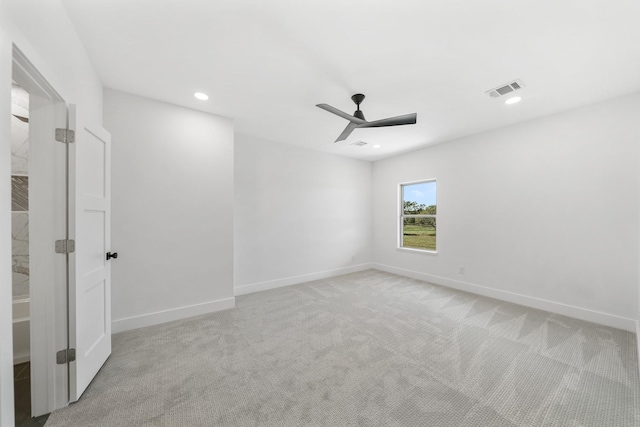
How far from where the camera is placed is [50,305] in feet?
5.20

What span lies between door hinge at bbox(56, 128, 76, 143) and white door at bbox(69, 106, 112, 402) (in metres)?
0.02

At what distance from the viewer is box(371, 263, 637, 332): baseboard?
9.06 ft

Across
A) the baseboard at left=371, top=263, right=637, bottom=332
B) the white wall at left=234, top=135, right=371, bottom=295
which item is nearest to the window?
the baseboard at left=371, top=263, right=637, bottom=332

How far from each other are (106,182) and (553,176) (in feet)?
17.0

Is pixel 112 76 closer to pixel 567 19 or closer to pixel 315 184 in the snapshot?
pixel 315 184

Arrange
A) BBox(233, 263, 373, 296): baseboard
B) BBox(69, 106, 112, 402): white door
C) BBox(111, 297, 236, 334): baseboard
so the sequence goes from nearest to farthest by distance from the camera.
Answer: BBox(69, 106, 112, 402): white door → BBox(111, 297, 236, 334): baseboard → BBox(233, 263, 373, 296): baseboard

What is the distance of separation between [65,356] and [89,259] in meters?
0.66

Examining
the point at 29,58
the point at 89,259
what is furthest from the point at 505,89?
the point at 89,259

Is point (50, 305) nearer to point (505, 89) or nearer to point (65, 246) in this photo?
point (65, 246)

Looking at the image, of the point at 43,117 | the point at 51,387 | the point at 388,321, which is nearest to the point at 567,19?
the point at 388,321

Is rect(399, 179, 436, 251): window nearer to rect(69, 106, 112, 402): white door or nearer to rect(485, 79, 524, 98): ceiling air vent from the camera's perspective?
rect(485, 79, 524, 98): ceiling air vent

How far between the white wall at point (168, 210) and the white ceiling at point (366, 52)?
290mm

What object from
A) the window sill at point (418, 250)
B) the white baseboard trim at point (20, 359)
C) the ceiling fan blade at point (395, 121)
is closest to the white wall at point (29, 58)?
the white baseboard trim at point (20, 359)

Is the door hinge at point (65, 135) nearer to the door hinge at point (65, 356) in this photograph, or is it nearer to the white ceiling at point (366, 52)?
the white ceiling at point (366, 52)
